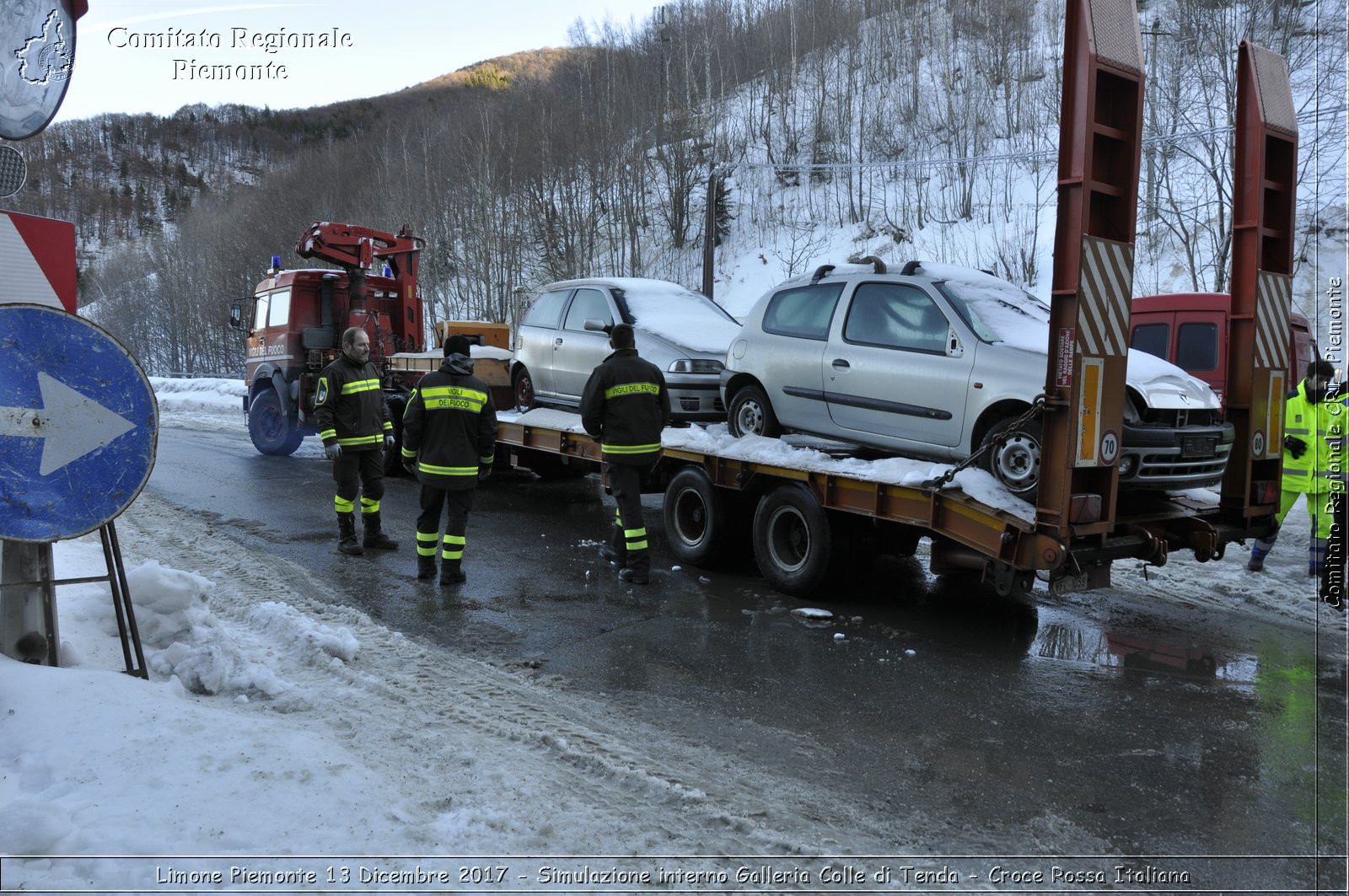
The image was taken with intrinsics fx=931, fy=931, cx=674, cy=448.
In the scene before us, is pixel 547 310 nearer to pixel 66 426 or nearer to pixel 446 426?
pixel 446 426

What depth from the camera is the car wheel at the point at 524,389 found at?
10890 millimetres

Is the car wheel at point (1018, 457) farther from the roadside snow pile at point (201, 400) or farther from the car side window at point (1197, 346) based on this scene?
the roadside snow pile at point (201, 400)

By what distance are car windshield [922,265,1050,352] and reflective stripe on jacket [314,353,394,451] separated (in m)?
4.96

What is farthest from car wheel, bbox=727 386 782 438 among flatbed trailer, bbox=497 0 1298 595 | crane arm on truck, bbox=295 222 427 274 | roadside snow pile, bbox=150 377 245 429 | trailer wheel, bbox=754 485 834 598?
roadside snow pile, bbox=150 377 245 429

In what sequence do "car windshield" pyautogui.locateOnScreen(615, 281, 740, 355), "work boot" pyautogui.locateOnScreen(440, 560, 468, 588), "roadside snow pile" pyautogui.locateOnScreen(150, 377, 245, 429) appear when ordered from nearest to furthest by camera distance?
"work boot" pyautogui.locateOnScreen(440, 560, 468, 588), "car windshield" pyautogui.locateOnScreen(615, 281, 740, 355), "roadside snow pile" pyautogui.locateOnScreen(150, 377, 245, 429)

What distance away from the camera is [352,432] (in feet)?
27.4

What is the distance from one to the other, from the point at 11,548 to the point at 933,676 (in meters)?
4.47

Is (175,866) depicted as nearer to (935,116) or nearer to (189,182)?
(935,116)

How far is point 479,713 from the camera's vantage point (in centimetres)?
442

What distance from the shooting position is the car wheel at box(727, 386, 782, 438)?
7.74 metres

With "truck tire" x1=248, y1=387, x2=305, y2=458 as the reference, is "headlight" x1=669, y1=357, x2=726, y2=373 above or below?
above

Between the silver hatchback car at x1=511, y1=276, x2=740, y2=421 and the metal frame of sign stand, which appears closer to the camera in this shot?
the metal frame of sign stand

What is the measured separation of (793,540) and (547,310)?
15.4 ft

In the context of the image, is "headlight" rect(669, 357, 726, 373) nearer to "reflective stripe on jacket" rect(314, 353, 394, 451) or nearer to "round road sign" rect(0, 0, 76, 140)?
"reflective stripe on jacket" rect(314, 353, 394, 451)
